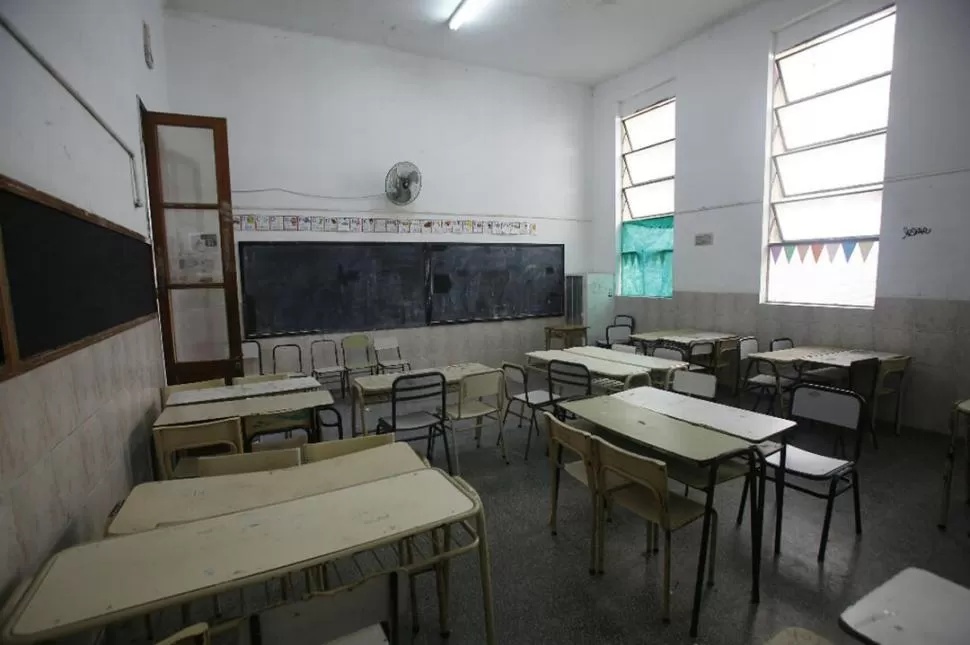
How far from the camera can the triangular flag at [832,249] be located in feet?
14.9

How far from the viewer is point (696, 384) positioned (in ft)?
9.70

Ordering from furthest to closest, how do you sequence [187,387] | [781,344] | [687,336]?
[687,336] → [781,344] → [187,387]

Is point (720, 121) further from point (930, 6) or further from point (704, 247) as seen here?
point (930, 6)

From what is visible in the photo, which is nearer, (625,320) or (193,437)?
(193,437)

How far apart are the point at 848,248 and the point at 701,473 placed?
12.2 feet

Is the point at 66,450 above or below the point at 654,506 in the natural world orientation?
above

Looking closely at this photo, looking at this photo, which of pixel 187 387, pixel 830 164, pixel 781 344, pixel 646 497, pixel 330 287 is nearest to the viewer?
pixel 646 497

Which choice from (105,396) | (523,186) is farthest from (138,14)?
(523,186)

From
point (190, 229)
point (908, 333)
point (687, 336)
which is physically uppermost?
point (190, 229)

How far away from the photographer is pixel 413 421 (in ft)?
10.4

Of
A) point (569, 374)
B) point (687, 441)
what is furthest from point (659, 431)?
point (569, 374)

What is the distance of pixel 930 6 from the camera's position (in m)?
3.71

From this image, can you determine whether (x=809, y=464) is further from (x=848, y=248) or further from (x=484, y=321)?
(x=484, y=321)

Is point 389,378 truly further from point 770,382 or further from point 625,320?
point 625,320
